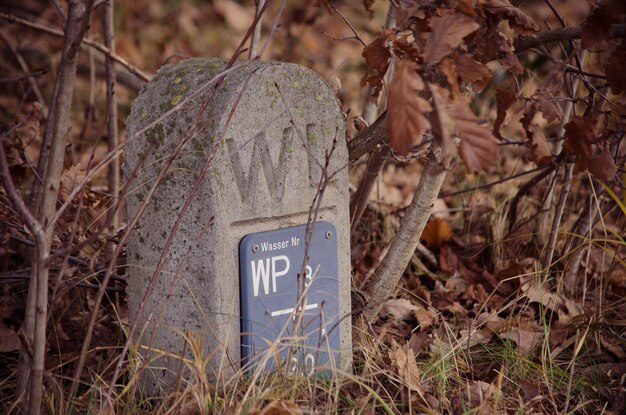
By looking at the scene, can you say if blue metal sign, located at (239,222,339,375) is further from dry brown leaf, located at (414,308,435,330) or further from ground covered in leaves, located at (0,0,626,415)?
dry brown leaf, located at (414,308,435,330)

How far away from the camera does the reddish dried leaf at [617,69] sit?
2071mm

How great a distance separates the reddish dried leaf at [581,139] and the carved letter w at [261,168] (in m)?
0.81

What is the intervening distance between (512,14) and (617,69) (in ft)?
1.13

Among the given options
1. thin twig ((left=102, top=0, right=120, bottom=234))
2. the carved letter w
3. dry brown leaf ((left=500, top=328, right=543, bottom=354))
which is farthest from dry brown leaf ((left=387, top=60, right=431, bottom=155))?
thin twig ((left=102, top=0, right=120, bottom=234))

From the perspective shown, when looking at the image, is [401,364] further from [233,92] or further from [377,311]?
[233,92]

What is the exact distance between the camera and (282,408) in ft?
6.34

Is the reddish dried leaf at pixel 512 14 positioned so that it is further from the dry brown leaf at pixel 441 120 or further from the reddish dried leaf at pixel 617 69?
the dry brown leaf at pixel 441 120

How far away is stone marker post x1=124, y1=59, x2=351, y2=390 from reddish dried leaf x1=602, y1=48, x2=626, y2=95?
79 cm

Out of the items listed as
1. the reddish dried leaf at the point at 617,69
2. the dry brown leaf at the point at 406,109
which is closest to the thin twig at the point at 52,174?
the dry brown leaf at the point at 406,109

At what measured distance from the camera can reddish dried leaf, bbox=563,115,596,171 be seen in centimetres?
212

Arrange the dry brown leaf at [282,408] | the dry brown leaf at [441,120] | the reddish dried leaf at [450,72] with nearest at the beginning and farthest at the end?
the dry brown leaf at [441,120] → the reddish dried leaf at [450,72] → the dry brown leaf at [282,408]

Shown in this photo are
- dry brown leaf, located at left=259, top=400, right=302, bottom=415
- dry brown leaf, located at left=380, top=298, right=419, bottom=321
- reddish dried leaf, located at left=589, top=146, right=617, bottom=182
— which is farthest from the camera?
dry brown leaf, located at left=380, top=298, right=419, bottom=321

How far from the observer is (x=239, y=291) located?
7.09ft

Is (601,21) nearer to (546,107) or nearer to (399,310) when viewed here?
(546,107)
